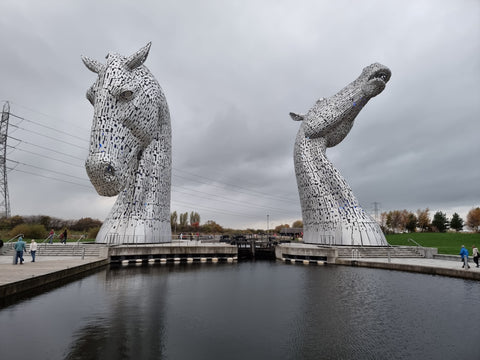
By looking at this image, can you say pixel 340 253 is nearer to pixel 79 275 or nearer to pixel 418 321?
pixel 418 321

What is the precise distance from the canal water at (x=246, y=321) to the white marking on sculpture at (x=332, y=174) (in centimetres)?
775

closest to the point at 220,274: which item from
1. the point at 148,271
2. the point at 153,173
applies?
the point at 148,271

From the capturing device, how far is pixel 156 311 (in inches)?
286

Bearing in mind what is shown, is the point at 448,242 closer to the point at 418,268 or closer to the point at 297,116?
the point at 297,116

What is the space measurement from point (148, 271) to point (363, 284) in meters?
9.29

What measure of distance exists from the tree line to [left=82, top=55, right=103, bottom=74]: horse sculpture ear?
6521cm

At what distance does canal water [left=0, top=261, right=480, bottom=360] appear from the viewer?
5.00m

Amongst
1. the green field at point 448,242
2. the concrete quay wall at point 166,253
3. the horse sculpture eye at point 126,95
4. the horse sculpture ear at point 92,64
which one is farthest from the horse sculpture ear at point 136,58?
the green field at point 448,242

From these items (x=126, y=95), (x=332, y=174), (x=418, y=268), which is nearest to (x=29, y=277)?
(x=126, y=95)

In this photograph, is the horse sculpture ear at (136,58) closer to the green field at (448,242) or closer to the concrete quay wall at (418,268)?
the concrete quay wall at (418,268)

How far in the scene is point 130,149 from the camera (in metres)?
17.5

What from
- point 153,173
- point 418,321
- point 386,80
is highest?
point 386,80

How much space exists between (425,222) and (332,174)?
215 feet

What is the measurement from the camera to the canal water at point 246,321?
16.4 feet
